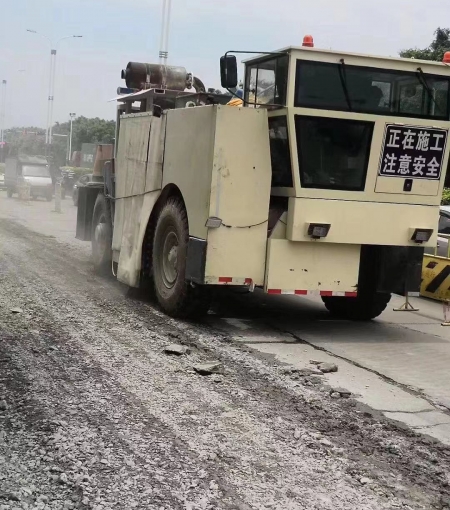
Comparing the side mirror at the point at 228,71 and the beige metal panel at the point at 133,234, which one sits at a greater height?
the side mirror at the point at 228,71

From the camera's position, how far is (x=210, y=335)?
7.57 metres

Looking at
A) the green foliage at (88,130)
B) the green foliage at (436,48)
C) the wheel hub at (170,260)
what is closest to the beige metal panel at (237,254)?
the wheel hub at (170,260)

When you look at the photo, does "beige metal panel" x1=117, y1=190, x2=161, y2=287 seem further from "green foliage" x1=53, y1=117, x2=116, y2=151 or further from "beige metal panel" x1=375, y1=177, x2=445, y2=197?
"green foliage" x1=53, y1=117, x2=116, y2=151

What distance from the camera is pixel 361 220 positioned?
7727 mm

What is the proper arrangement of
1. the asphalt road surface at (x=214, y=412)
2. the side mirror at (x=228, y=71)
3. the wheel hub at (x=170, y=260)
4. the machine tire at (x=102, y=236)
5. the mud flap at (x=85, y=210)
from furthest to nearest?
the mud flap at (x=85, y=210), the machine tire at (x=102, y=236), the wheel hub at (x=170, y=260), the side mirror at (x=228, y=71), the asphalt road surface at (x=214, y=412)

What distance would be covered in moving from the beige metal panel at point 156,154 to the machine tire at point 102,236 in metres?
2.09

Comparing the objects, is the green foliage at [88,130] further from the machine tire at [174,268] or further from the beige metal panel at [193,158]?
the beige metal panel at [193,158]

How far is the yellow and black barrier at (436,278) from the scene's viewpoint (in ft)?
38.0

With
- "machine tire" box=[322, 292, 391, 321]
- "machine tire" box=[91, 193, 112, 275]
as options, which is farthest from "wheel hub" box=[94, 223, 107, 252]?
"machine tire" box=[322, 292, 391, 321]

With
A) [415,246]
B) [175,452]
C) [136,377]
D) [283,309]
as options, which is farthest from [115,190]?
[175,452]

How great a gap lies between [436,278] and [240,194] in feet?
17.9

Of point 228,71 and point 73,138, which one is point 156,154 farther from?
point 73,138

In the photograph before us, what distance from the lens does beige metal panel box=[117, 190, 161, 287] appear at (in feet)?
30.1

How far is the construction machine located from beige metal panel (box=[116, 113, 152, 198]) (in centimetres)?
100
